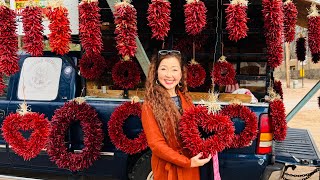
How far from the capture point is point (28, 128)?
14.3ft

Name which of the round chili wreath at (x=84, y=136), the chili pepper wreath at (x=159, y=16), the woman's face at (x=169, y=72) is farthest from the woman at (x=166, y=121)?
the round chili wreath at (x=84, y=136)

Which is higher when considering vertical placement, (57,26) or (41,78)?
(57,26)

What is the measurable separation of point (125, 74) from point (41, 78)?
43.9 inches

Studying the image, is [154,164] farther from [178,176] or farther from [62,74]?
[62,74]

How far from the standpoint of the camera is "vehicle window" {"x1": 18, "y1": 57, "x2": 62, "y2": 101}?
5.00 meters

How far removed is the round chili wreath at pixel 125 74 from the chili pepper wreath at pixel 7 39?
118cm

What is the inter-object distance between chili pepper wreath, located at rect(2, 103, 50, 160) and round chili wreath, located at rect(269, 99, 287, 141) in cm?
242

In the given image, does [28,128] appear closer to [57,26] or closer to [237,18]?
[57,26]

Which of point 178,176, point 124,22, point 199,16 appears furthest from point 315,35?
point 178,176

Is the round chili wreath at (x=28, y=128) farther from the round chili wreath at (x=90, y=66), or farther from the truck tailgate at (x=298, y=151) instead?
the truck tailgate at (x=298, y=151)

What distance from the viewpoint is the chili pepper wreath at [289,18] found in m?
3.99

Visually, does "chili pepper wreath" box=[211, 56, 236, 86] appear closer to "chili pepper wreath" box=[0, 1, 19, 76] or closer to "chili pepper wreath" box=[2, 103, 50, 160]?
"chili pepper wreath" box=[2, 103, 50, 160]

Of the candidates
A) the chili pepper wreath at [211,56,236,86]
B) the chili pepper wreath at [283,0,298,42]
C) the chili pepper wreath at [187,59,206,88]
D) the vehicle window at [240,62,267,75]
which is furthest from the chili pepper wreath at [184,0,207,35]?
the vehicle window at [240,62,267,75]

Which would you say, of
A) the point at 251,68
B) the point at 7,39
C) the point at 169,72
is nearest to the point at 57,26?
the point at 7,39
